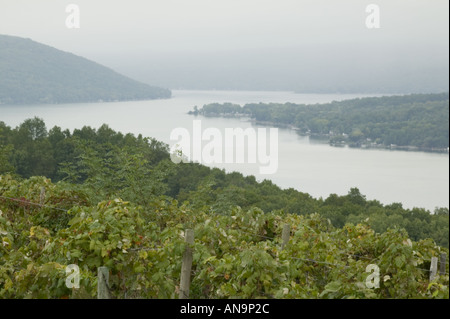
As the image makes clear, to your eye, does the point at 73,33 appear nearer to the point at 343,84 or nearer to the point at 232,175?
the point at 232,175

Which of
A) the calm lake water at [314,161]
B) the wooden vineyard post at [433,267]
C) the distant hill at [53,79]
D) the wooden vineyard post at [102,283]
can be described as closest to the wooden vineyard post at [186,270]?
the wooden vineyard post at [102,283]

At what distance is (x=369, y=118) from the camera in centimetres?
12262

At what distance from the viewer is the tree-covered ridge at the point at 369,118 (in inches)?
4267

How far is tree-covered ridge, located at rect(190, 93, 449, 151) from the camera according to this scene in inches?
4267

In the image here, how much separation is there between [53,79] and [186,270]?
14809 centimetres

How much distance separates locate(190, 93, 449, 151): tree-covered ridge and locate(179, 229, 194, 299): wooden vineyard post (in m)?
106

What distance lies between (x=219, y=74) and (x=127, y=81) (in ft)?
93.5

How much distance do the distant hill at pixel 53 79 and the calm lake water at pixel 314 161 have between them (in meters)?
5.51

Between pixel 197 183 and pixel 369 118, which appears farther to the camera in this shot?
pixel 369 118

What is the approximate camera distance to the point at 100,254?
4.53 m

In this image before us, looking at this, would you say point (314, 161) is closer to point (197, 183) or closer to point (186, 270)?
point (197, 183)

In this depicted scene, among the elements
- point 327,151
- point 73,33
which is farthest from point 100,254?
point 327,151

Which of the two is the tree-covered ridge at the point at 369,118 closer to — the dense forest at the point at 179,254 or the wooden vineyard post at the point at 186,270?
the dense forest at the point at 179,254

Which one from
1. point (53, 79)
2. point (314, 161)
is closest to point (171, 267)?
point (314, 161)
